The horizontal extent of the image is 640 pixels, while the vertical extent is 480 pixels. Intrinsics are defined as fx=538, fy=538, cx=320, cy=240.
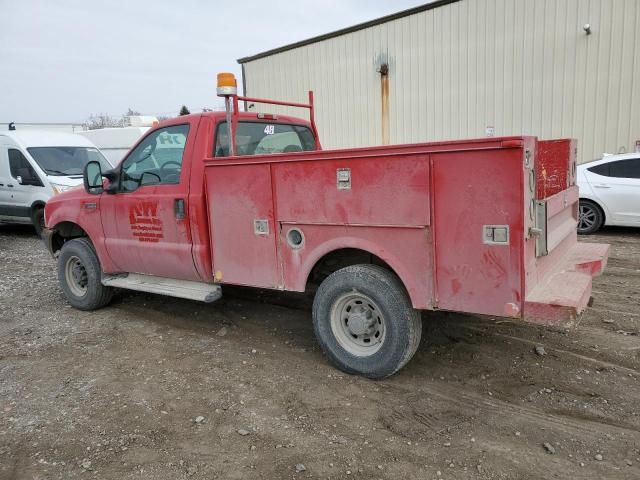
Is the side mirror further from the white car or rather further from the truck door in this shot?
the white car

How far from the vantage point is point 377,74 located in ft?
49.4

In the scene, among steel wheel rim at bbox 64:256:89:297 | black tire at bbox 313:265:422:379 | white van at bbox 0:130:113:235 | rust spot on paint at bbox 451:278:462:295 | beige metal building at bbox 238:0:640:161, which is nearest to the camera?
rust spot on paint at bbox 451:278:462:295

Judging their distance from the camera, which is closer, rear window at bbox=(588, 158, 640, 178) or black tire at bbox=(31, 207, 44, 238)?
rear window at bbox=(588, 158, 640, 178)

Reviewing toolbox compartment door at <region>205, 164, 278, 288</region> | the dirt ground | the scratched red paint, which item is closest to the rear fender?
the scratched red paint

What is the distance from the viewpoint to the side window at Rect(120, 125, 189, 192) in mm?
5055

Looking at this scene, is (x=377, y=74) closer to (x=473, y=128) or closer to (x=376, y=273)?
(x=473, y=128)

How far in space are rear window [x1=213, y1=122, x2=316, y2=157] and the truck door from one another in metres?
0.29

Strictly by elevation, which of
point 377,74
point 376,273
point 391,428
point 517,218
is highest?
point 377,74

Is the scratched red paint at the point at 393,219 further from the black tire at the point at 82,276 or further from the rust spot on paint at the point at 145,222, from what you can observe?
the black tire at the point at 82,276

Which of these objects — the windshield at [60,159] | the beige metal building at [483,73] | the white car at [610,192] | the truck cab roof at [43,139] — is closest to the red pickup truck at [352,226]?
the white car at [610,192]

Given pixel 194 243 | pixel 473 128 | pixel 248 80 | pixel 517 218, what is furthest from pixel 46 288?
pixel 248 80

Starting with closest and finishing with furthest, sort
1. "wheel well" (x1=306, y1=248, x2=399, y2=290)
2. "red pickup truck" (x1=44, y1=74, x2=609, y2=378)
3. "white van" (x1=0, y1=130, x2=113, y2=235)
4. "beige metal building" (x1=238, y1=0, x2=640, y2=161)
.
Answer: "red pickup truck" (x1=44, y1=74, x2=609, y2=378) → "wheel well" (x1=306, y1=248, x2=399, y2=290) → "white van" (x1=0, y1=130, x2=113, y2=235) → "beige metal building" (x1=238, y1=0, x2=640, y2=161)

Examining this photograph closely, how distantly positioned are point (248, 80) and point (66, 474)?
17.0 metres

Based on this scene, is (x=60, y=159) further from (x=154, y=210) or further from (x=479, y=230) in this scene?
(x=479, y=230)
